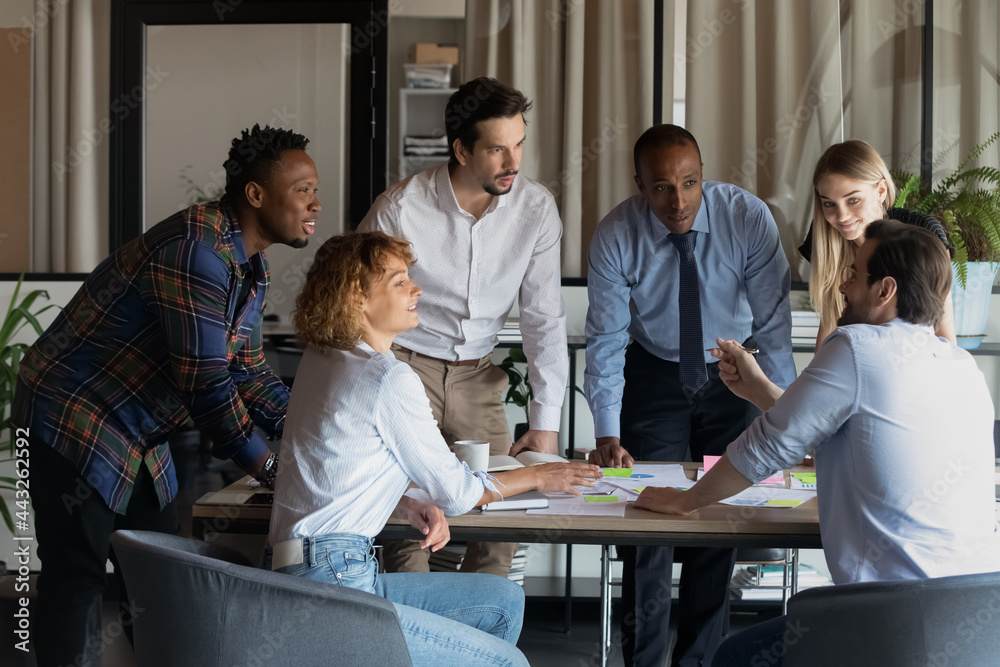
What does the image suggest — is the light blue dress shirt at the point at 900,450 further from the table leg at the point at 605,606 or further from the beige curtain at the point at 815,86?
the beige curtain at the point at 815,86

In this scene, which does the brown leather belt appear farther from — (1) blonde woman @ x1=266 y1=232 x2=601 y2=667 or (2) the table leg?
(1) blonde woman @ x1=266 y1=232 x2=601 y2=667

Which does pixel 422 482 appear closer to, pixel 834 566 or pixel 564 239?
pixel 834 566

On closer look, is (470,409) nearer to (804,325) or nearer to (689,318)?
(689,318)

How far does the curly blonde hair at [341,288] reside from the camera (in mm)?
1774

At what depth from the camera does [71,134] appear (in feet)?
13.9

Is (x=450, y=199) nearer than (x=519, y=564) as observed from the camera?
Yes

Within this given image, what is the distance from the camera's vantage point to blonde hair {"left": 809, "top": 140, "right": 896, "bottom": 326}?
264 centimetres

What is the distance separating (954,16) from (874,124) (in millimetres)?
561

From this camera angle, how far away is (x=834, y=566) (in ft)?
5.46

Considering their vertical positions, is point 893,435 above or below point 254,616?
above

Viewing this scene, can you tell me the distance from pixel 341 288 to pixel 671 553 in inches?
60.7

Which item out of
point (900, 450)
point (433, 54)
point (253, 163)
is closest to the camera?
point (900, 450)

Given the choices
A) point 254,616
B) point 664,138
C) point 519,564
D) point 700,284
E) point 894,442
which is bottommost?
point 519,564

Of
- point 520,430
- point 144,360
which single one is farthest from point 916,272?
point 520,430
